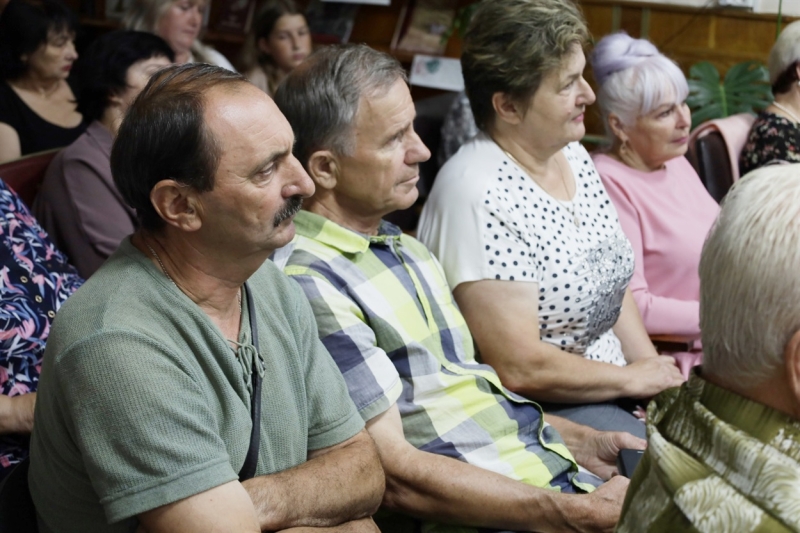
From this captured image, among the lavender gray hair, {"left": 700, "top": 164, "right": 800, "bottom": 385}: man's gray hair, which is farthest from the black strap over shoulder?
the lavender gray hair

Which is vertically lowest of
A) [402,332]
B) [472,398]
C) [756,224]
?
[472,398]

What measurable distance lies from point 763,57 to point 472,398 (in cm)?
319

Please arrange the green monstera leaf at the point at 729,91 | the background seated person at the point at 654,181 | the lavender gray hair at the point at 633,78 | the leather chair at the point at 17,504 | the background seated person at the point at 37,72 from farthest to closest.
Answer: the green monstera leaf at the point at 729,91
the background seated person at the point at 37,72
the lavender gray hair at the point at 633,78
the background seated person at the point at 654,181
the leather chair at the point at 17,504

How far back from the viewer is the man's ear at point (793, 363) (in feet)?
3.24

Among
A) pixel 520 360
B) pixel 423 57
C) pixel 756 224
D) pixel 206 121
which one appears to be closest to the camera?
pixel 756 224

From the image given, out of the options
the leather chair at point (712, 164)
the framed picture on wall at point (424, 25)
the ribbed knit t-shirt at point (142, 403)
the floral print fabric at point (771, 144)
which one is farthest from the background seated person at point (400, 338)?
the framed picture on wall at point (424, 25)

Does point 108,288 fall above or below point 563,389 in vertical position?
above

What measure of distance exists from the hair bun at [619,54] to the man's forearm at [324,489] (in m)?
1.63

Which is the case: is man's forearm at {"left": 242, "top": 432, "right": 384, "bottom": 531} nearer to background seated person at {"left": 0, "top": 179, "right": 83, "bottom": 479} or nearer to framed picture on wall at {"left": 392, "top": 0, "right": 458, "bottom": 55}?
background seated person at {"left": 0, "top": 179, "right": 83, "bottom": 479}

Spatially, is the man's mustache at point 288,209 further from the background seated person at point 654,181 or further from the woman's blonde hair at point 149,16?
the woman's blonde hair at point 149,16

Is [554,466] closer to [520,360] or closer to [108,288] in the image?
[520,360]

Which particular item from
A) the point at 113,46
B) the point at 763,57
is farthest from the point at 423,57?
the point at 113,46

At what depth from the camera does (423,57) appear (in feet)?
16.8

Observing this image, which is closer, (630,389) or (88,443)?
(88,443)
